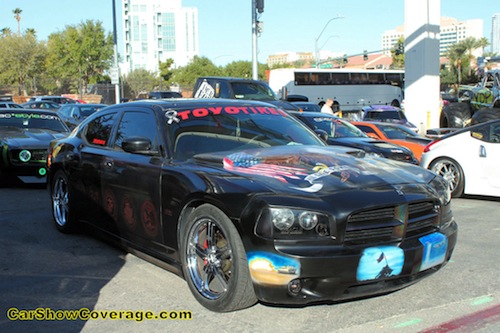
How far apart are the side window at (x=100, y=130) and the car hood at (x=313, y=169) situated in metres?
1.55

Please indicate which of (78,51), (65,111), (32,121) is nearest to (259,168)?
(32,121)

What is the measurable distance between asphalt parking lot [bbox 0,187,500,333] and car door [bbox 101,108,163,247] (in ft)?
1.41

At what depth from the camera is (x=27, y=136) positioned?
410 inches

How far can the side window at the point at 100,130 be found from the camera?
5.68 m

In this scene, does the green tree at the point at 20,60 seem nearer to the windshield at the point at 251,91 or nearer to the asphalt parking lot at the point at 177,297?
the windshield at the point at 251,91

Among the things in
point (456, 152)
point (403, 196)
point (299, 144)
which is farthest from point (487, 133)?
point (403, 196)

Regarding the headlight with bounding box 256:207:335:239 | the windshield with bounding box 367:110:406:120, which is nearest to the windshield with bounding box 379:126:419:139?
the windshield with bounding box 367:110:406:120

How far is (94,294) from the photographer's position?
4410mm

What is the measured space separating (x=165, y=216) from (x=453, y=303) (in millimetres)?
2325

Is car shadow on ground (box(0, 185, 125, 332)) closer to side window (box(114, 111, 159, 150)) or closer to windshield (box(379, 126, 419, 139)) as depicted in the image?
side window (box(114, 111, 159, 150))

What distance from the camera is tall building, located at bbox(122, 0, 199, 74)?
13012 cm

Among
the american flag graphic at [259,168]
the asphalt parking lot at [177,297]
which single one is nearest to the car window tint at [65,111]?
the asphalt parking lot at [177,297]

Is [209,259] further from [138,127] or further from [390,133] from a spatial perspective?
[390,133]

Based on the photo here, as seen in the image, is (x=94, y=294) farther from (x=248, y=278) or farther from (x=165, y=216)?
(x=248, y=278)
